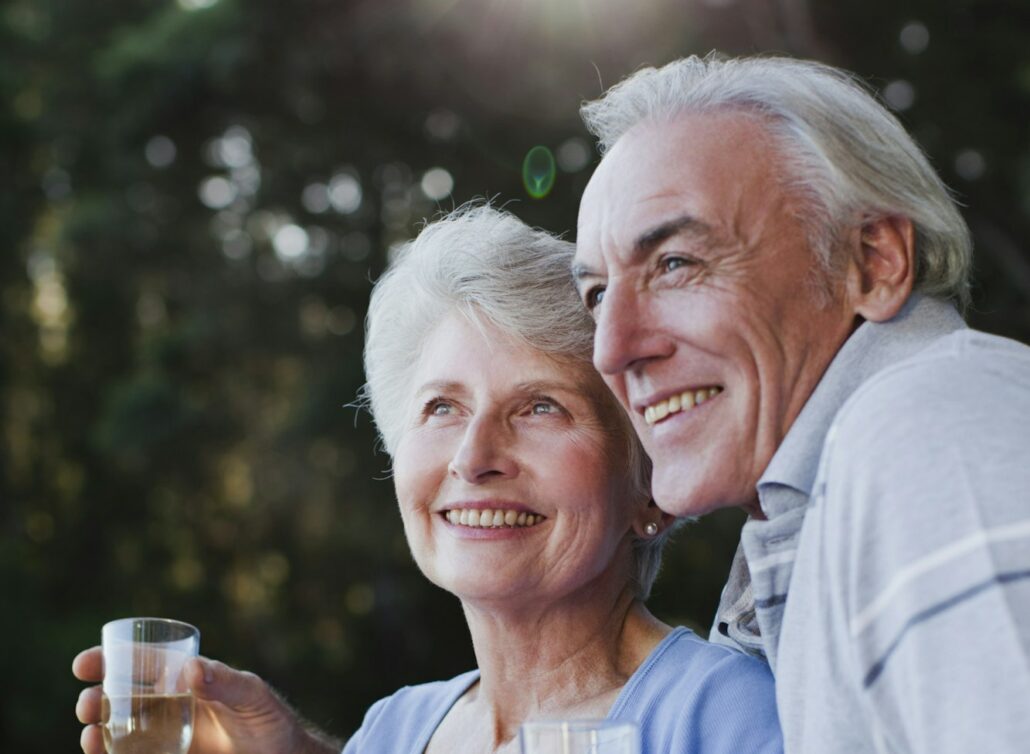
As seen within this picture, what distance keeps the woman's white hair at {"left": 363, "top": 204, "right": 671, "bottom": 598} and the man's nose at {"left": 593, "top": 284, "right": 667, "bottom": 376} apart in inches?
18.3

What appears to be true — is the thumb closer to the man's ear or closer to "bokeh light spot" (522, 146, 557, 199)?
the man's ear

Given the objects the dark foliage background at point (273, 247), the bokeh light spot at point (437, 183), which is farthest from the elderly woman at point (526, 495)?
the bokeh light spot at point (437, 183)

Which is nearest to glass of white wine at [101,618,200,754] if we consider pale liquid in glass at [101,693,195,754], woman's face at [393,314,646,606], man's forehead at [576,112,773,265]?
pale liquid in glass at [101,693,195,754]

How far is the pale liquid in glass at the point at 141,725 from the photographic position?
227 cm

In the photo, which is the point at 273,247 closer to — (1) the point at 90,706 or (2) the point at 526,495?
(1) the point at 90,706

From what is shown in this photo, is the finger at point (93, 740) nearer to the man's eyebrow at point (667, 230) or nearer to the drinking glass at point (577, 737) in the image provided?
the drinking glass at point (577, 737)

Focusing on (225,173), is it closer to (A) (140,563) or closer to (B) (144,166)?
(B) (144,166)

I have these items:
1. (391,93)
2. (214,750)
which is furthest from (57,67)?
(214,750)

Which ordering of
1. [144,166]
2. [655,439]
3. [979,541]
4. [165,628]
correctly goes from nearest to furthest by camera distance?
1. [979,541]
2. [655,439]
3. [165,628]
4. [144,166]

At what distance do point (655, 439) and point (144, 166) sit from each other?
10.2m

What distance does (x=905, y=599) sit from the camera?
49.8 inches

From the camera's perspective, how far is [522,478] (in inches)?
93.5

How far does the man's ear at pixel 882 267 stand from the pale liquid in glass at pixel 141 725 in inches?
53.9

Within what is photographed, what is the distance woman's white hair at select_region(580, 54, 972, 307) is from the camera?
6.15 feet
